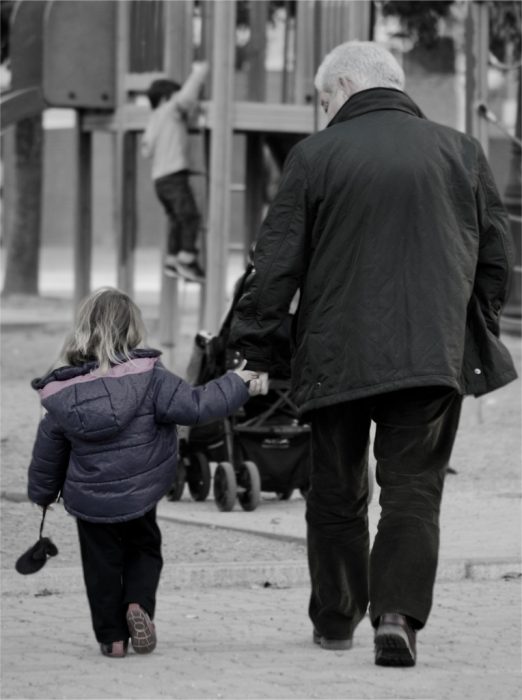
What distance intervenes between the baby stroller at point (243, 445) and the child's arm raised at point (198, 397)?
3396mm

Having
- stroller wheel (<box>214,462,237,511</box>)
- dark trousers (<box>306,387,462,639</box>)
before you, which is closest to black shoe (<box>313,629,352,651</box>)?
dark trousers (<box>306,387,462,639</box>)

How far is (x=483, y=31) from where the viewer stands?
43.8 feet

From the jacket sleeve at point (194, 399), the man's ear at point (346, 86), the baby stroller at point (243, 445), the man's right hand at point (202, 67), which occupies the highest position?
the man's ear at point (346, 86)

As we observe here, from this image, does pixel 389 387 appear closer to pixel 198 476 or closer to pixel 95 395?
pixel 95 395

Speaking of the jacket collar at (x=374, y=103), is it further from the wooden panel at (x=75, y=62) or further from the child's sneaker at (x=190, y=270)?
the wooden panel at (x=75, y=62)

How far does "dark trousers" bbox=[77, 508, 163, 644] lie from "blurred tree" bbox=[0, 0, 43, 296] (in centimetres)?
1795

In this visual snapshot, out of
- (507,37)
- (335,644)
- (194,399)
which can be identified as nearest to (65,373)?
(194,399)

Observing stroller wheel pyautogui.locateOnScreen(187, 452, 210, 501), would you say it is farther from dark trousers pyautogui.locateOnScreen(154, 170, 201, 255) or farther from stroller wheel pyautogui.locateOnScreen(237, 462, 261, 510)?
dark trousers pyautogui.locateOnScreen(154, 170, 201, 255)

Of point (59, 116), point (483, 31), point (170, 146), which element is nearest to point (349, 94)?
point (483, 31)

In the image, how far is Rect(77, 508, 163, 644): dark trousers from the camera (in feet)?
19.5

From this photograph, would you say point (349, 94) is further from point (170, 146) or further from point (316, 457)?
point (170, 146)

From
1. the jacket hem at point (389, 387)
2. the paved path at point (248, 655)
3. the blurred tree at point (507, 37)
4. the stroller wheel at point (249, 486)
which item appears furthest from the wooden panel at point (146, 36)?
the jacket hem at point (389, 387)

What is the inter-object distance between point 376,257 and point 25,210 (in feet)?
61.6

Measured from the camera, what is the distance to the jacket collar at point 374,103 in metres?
5.77
